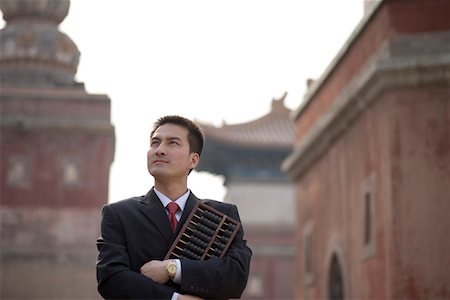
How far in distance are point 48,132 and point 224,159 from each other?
10.0 metres

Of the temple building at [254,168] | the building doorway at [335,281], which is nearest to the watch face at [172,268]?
the building doorway at [335,281]

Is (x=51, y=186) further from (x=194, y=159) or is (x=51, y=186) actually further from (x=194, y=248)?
(x=194, y=248)

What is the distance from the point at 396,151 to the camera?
12.6 m

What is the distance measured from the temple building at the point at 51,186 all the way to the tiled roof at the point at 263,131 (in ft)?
28.2

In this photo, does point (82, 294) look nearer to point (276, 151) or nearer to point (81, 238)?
point (81, 238)

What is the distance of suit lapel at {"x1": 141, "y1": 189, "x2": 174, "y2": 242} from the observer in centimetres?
426

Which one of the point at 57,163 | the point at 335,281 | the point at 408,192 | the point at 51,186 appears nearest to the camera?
the point at 408,192

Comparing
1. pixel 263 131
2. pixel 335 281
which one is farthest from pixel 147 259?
pixel 263 131

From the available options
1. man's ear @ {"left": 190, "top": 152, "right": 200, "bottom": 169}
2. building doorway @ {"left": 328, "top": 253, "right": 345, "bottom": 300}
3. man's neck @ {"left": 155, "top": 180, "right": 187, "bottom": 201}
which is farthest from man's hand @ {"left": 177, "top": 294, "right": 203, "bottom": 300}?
building doorway @ {"left": 328, "top": 253, "right": 345, "bottom": 300}

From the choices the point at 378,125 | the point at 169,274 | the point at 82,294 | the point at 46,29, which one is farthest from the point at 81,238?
the point at 169,274

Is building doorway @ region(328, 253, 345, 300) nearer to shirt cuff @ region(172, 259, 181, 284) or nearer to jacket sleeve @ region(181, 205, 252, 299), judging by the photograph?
jacket sleeve @ region(181, 205, 252, 299)

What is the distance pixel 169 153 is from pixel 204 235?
0.35 meters

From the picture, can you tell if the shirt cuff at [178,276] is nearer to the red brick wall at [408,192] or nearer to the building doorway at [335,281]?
the red brick wall at [408,192]

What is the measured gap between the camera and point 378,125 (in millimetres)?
13328
